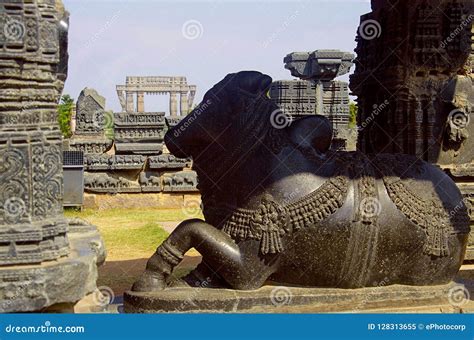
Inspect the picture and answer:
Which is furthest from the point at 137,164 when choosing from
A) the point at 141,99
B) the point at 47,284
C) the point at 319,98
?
the point at 141,99

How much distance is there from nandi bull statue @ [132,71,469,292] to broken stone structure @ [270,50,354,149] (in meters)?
11.1

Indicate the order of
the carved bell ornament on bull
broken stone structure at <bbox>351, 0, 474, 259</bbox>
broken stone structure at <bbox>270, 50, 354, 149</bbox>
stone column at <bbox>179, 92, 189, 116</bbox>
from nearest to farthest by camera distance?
1. broken stone structure at <bbox>351, 0, 474, 259</bbox>
2. the carved bell ornament on bull
3. broken stone structure at <bbox>270, 50, 354, 149</bbox>
4. stone column at <bbox>179, 92, 189, 116</bbox>

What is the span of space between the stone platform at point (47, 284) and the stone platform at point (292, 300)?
0.75 metres

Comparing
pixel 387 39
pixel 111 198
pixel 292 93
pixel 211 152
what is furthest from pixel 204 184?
pixel 292 93

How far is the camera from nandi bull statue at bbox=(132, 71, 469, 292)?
4.52 m

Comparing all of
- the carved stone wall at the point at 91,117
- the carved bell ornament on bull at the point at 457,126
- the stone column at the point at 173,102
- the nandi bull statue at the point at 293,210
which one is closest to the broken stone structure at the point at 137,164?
the carved stone wall at the point at 91,117

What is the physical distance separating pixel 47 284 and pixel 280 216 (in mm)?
1577

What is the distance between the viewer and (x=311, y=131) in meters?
4.82

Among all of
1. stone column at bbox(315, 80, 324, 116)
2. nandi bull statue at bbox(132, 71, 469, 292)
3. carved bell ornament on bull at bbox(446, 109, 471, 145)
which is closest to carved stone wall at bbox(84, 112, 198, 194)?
stone column at bbox(315, 80, 324, 116)

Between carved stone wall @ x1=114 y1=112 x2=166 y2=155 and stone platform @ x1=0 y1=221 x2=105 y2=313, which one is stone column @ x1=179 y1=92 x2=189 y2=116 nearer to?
carved stone wall @ x1=114 y1=112 x2=166 y2=155

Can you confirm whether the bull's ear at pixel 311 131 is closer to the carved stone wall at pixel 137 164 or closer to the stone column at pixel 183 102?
the carved stone wall at pixel 137 164

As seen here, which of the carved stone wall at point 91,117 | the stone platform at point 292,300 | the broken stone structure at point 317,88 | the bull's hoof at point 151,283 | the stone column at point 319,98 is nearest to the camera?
the stone platform at point 292,300

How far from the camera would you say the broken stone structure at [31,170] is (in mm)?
3510

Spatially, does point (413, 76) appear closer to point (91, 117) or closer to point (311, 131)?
point (311, 131)
